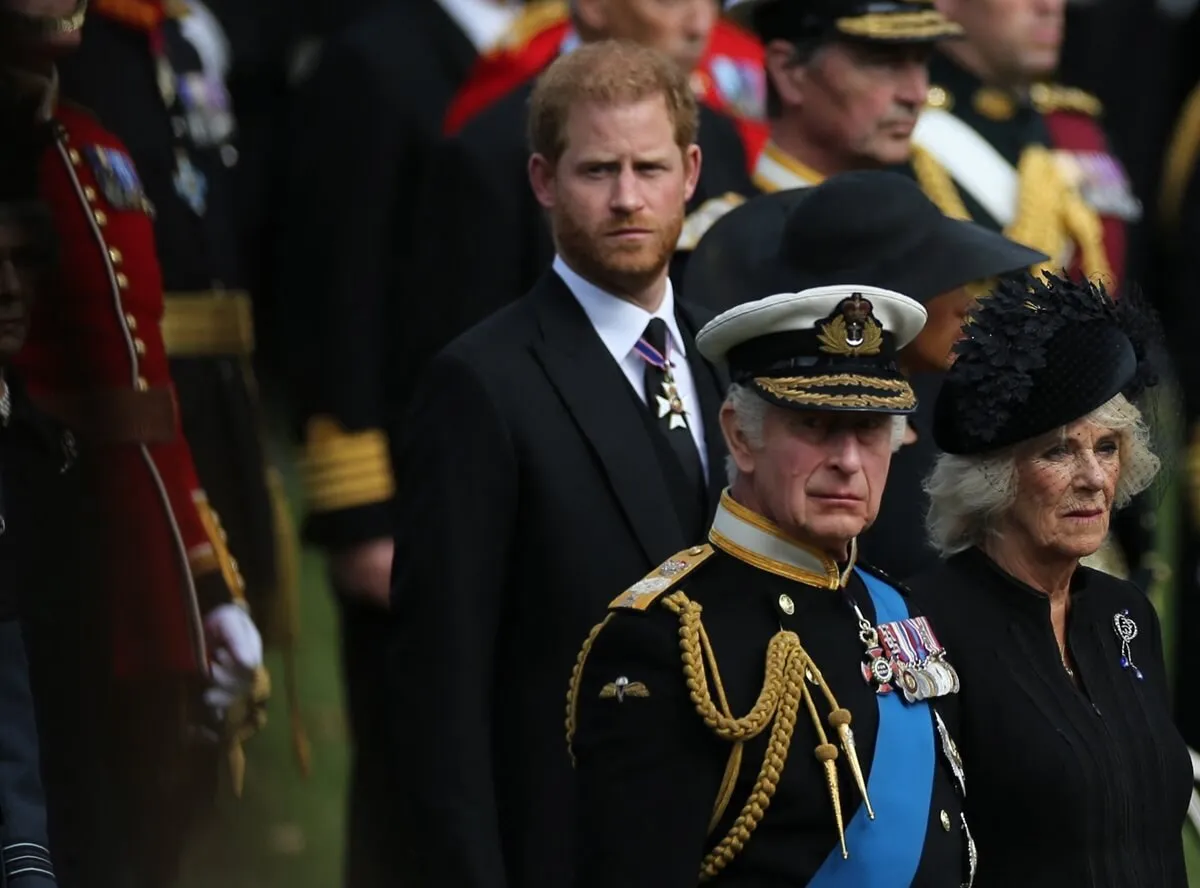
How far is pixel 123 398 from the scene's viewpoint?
5.79 metres

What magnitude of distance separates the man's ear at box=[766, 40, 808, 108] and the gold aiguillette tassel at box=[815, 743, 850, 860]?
2.38 m

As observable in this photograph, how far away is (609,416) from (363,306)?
1856mm

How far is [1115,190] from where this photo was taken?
760 centimetres

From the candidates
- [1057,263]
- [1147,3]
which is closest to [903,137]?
[1057,263]

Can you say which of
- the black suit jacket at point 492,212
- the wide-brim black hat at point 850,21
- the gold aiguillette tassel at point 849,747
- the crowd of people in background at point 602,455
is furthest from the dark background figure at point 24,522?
the wide-brim black hat at point 850,21

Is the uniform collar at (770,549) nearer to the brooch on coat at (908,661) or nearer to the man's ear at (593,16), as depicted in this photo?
the brooch on coat at (908,661)

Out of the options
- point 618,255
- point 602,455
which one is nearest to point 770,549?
point 602,455

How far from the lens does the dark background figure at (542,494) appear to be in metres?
5.52

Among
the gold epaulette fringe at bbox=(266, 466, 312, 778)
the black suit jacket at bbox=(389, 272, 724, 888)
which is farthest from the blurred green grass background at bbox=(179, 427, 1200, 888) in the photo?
the black suit jacket at bbox=(389, 272, 724, 888)

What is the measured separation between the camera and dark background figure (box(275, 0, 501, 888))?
7148 mm

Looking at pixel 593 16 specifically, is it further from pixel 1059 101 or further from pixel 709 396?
pixel 709 396

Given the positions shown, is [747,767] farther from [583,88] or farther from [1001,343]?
[583,88]

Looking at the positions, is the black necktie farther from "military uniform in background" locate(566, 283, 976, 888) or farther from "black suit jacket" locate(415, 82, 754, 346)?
"black suit jacket" locate(415, 82, 754, 346)

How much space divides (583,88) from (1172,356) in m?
2.67
